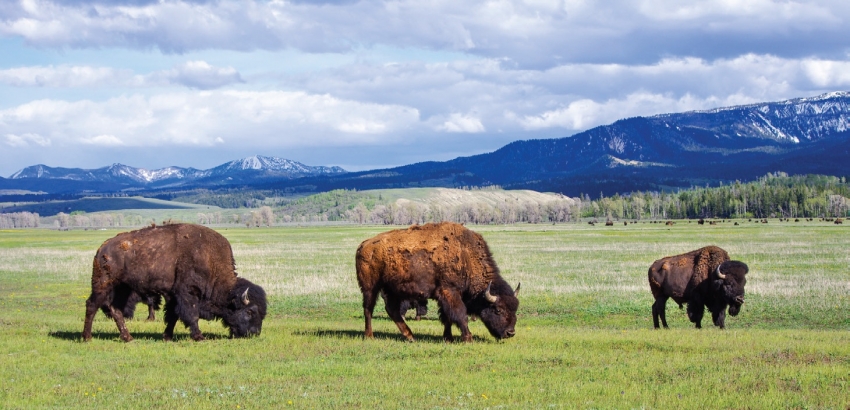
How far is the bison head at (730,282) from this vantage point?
1944cm

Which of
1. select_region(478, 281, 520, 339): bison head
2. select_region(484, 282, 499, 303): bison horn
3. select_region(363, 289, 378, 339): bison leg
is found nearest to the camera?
select_region(484, 282, 499, 303): bison horn

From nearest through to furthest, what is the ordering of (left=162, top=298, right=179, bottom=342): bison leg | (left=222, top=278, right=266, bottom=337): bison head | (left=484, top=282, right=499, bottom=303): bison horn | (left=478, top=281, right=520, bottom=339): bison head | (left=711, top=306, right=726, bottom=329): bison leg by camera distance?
(left=484, top=282, right=499, bottom=303): bison horn
(left=478, top=281, right=520, bottom=339): bison head
(left=162, top=298, right=179, bottom=342): bison leg
(left=222, top=278, right=266, bottom=337): bison head
(left=711, top=306, right=726, bottom=329): bison leg

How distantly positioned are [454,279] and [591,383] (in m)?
5.50

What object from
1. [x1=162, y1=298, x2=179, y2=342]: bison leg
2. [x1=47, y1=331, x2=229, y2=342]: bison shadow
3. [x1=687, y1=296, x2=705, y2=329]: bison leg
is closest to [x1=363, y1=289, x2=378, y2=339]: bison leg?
[x1=47, y1=331, x2=229, y2=342]: bison shadow

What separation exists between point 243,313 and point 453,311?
4.70 metres

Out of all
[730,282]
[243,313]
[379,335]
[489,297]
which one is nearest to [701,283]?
[730,282]

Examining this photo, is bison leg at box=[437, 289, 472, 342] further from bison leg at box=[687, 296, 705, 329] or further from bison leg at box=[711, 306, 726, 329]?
bison leg at box=[711, 306, 726, 329]

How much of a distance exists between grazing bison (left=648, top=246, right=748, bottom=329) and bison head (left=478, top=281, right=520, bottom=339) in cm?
593

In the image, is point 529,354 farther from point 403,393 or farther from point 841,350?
point 841,350

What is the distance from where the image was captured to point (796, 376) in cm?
1117

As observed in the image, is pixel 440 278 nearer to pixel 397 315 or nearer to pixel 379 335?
pixel 397 315

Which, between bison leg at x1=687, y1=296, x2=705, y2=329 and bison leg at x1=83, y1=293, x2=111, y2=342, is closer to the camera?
bison leg at x1=83, y1=293, x2=111, y2=342

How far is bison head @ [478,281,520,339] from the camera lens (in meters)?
15.9

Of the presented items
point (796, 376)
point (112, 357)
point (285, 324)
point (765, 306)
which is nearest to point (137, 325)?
point (285, 324)
